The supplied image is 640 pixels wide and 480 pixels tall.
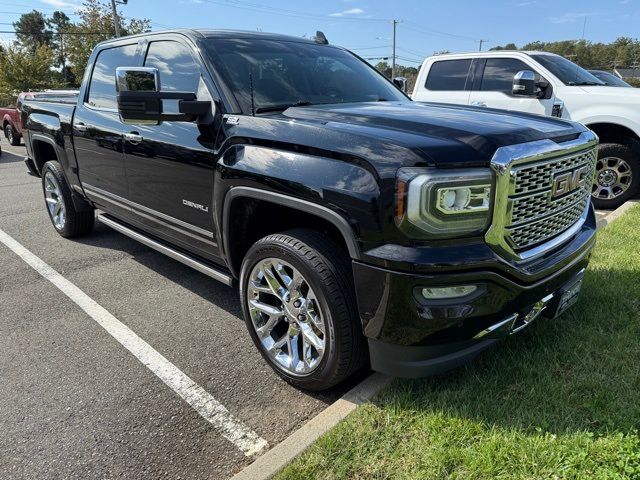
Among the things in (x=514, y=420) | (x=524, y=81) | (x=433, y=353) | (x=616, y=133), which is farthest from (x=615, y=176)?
(x=433, y=353)

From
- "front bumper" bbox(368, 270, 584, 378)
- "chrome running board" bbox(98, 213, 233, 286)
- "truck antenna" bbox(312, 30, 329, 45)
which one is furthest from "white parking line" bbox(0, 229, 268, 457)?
"truck antenna" bbox(312, 30, 329, 45)

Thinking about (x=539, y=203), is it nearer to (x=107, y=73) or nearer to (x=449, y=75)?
(x=107, y=73)

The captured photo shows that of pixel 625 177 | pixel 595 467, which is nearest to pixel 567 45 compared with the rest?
pixel 625 177

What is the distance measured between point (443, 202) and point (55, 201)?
4.98 m

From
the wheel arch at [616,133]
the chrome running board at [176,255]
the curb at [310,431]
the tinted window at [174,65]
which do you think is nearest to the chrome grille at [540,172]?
the curb at [310,431]

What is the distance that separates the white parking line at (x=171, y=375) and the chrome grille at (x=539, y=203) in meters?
1.55

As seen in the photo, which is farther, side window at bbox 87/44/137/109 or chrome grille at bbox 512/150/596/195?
side window at bbox 87/44/137/109

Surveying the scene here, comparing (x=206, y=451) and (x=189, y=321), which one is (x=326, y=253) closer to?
(x=206, y=451)

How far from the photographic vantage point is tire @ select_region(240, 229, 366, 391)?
2.27 meters

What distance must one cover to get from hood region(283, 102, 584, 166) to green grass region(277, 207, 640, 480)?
1.17 metres

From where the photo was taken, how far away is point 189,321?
11.6 feet

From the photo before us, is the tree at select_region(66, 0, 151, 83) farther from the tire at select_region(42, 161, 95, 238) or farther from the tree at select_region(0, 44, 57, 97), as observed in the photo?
the tire at select_region(42, 161, 95, 238)

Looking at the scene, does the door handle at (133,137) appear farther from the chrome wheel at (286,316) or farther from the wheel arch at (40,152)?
the wheel arch at (40,152)

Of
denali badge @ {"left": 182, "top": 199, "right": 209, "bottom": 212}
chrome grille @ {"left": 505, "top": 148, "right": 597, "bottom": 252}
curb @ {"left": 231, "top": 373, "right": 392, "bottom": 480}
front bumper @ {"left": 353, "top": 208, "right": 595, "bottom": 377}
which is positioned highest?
chrome grille @ {"left": 505, "top": 148, "right": 597, "bottom": 252}
